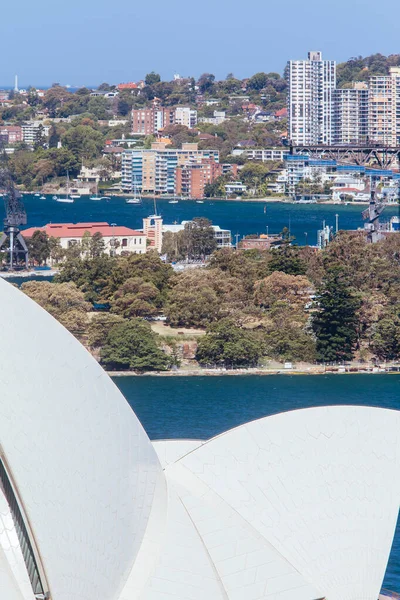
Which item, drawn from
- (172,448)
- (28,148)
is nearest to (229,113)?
(28,148)

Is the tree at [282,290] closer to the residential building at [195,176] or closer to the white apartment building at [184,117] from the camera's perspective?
the residential building at [195,176]

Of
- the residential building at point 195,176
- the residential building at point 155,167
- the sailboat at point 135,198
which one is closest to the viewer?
the sailboat at point 135,198

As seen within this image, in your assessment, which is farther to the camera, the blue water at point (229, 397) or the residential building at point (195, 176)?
the residential building at point (195, 176)

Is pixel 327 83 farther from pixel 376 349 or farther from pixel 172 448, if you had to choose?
pixel 172 448

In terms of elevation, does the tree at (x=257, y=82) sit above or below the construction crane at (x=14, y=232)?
above

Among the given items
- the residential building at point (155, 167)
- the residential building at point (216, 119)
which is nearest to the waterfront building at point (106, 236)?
the residential building at point (155, 167)

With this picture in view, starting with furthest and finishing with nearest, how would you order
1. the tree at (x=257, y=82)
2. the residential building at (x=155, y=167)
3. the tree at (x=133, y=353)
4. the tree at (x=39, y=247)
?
the tree at (x=257, y=82)
the residential building at (x=155, y=167)
the tree at (x=39, y=247)
the tree at (x=133, y=353)

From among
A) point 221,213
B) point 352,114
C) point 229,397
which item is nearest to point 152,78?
point 352,114
